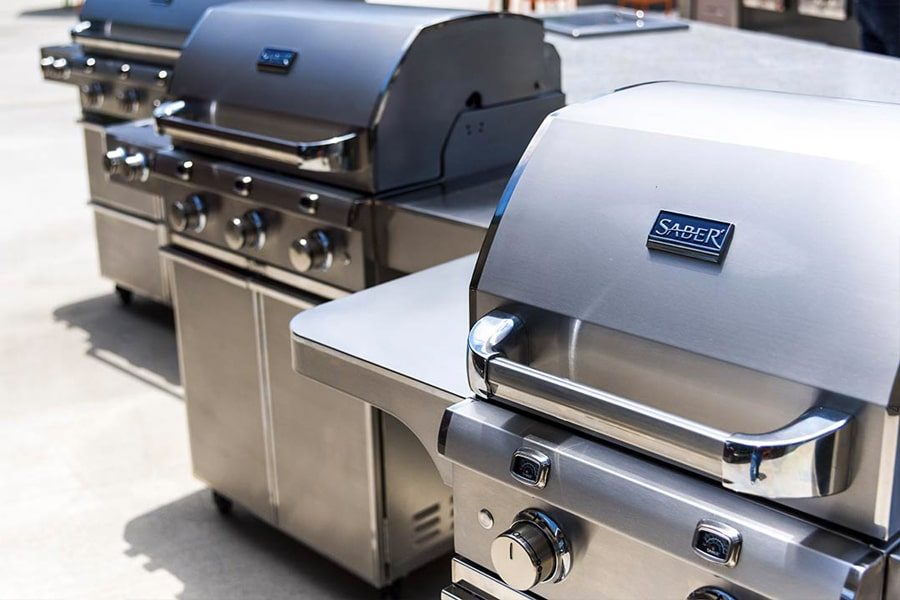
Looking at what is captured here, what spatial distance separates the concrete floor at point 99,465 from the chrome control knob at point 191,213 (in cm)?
75

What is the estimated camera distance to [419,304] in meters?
1.44

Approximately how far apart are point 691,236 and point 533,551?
1.16 ft

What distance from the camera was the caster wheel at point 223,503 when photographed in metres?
2.55

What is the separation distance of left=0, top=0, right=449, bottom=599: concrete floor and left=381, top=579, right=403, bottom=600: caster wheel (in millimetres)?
68

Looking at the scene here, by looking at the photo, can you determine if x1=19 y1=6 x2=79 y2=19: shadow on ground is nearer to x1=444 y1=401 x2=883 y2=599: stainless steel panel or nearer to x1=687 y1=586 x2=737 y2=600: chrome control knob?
x1=444 y1=401 x2=883 y2=599: stainless steel panel

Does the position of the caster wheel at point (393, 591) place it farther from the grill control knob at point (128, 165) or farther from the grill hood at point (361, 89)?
the grill control knob at point (128, 165)

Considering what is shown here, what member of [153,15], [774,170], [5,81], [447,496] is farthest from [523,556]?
[5,81]

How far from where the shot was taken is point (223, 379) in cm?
231

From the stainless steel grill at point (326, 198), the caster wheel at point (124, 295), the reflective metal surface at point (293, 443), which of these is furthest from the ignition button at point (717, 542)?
the caster wheel at point (124, 295)

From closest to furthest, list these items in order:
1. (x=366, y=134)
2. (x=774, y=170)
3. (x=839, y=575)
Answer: (x=839, y=575) < (x=774, y=170) < (x=366, y=134)

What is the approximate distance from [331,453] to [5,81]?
291 inches

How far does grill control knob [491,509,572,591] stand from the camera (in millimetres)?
1087

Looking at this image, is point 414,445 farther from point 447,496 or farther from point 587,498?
point 587,498

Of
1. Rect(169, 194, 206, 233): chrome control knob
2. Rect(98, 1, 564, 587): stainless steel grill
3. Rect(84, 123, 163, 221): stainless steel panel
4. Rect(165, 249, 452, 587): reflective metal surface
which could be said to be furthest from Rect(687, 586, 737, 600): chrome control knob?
Rect(84, 123, 163, 221): stainless steel panel
